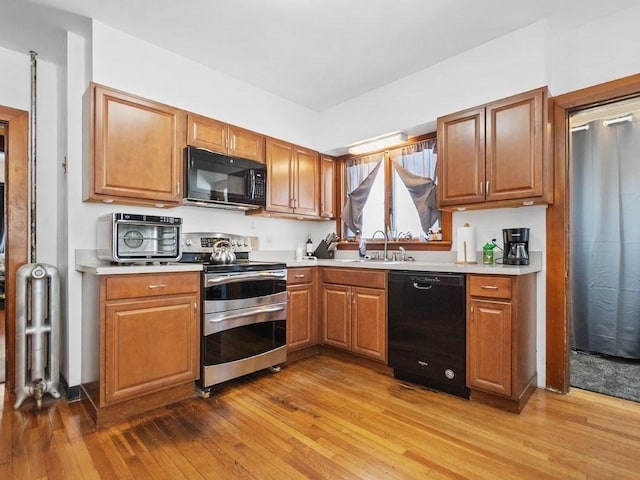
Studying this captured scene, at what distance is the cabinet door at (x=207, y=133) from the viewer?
2877 millimetres

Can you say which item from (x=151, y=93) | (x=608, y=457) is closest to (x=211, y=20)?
(x=151, y=93)

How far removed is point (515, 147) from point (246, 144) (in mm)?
2274

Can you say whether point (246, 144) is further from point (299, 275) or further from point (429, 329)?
point (429, 329)

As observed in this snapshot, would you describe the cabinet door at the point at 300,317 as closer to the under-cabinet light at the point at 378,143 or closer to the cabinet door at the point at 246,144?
the cabinet door at the point at 246,144

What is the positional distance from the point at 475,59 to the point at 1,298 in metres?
6.97

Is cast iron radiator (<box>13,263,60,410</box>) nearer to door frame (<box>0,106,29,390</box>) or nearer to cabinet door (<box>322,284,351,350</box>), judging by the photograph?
door frame (<box>0,106,29,390</box>)

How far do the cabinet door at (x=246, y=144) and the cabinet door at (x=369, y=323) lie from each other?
1.59m

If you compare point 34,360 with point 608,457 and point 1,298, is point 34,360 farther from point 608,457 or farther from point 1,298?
point 1,298

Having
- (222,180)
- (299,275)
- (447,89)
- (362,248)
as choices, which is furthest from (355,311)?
(447,89)

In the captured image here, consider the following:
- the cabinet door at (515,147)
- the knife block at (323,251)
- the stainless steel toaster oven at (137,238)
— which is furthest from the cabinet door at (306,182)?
the cabinet door at (515,147)

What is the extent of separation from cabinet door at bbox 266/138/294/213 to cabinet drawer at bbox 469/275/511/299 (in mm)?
1935

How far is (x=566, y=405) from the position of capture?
2361 millimetres

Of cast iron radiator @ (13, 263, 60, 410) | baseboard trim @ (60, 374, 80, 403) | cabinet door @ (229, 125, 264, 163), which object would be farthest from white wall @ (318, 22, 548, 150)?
baseboard trim @ (60, 374, 80, 403)

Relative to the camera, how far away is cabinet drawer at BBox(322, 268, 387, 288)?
2960mm
